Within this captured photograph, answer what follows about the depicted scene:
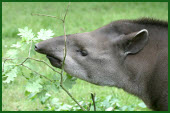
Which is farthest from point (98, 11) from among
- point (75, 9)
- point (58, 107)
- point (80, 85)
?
point (58, 107)

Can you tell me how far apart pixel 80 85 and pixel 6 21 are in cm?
457

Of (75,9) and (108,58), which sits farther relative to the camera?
(75,9)

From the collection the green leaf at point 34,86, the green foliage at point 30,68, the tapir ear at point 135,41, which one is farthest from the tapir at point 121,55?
the green leaf at point 34,86

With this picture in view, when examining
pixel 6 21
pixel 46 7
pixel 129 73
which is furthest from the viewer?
pixel 46 7

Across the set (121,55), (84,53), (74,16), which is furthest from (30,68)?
(74,16)

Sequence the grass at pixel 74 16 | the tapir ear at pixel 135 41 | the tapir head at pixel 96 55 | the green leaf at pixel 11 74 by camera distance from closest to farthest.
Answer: the green leaf at pixel 11 74, the tapir ear at pixel 135 41, the tapir head at pixel 96 55, the grass at pixel 74 16

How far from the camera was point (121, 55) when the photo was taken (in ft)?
14.4

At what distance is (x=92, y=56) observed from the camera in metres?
4.42

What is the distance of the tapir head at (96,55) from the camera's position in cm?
434

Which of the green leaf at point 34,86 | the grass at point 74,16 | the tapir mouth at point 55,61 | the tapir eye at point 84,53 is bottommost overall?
the green leaf at point 34,86

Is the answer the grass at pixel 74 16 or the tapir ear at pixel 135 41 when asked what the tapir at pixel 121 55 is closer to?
the tapir ear at pixel 135 41

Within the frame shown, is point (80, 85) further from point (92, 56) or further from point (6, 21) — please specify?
point (6, 21)

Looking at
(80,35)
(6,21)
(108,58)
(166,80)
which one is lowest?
(166,80)

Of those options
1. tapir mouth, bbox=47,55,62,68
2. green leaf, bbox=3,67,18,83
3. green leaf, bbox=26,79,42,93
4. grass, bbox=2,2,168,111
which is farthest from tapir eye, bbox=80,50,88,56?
grass, bbox=2,2,168,111
